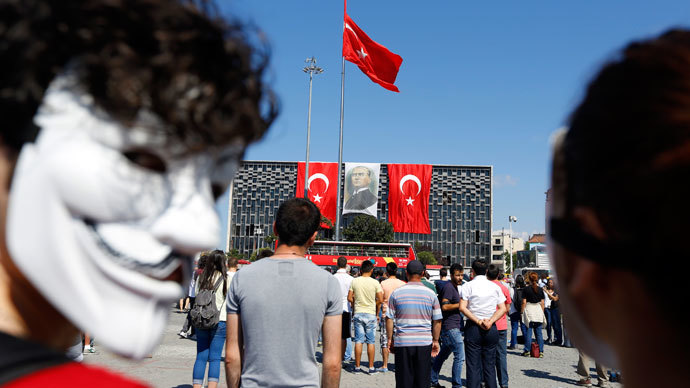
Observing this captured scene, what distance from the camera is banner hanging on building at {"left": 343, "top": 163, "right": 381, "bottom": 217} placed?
46375 mm

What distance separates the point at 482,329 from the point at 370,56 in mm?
13472

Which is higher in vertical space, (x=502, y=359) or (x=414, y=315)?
(x=414, y=315)

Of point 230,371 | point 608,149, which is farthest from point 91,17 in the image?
point 230,371

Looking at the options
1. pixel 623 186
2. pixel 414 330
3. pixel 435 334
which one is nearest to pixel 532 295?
pixel 435 334

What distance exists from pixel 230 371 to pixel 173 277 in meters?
2.38

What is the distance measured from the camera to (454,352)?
7531mm

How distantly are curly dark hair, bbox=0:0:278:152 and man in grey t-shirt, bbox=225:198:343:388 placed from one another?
87.0 inches

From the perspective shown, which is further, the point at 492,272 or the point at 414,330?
the point at 492,272

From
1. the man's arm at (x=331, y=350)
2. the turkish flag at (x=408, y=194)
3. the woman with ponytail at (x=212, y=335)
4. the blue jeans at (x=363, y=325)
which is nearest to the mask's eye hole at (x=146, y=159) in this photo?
the man's arm at (x=331, y=350)

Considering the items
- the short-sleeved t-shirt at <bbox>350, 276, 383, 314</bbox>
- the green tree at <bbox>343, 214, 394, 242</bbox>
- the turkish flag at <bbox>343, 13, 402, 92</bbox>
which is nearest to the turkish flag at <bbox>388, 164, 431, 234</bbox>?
the green tree at <bbox>343, 214, 394, 242</bbox>

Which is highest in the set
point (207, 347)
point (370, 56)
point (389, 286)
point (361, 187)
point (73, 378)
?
point (370, 56)

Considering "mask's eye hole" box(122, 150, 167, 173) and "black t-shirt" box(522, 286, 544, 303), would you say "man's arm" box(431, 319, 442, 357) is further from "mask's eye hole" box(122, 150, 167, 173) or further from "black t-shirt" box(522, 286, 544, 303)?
"mask's eye hole" box(122, 150, 167, 173)

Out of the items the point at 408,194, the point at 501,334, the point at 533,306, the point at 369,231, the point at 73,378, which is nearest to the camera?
the point at 73,378

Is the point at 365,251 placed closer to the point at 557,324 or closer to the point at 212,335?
the point at 557,324
